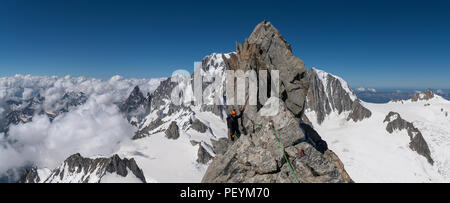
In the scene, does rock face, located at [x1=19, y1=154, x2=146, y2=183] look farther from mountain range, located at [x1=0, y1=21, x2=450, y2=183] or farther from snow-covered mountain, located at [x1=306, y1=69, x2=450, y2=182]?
snow-covered mountain, located at [x1=306, y1=69, x2=450, y2=182]

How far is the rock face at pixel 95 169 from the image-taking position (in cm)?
14788

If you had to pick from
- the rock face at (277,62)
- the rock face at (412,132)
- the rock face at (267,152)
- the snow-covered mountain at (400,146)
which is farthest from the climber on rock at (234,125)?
the rock face at (412,132)

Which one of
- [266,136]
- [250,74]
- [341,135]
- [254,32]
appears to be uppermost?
[254,32]

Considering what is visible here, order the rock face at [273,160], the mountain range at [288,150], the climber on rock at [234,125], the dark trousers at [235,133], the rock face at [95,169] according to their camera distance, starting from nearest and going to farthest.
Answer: the rock face at [273,160], the mountain range at [288,150], the climber on rock at [234,125], the dark trousers at [235,133], the rock face at [95,169]

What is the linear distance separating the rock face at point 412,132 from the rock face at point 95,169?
17652cm

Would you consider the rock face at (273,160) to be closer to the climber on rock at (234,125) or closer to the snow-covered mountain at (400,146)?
the climber on rock at (234,125)

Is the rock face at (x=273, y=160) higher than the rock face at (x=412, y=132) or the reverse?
higher

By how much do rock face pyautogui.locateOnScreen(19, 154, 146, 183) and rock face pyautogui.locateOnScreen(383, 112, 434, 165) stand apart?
579ft

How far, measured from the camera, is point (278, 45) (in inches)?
1224

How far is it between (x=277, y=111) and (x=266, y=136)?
288 centimetres

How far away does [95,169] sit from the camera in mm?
160875

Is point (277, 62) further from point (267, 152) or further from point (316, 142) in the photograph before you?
point (267, 152)
